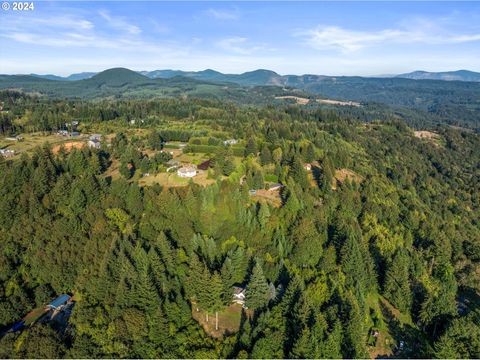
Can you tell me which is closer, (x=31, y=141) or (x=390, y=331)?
(x=390, y=331)

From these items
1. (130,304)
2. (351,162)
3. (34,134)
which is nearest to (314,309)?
(130,304)

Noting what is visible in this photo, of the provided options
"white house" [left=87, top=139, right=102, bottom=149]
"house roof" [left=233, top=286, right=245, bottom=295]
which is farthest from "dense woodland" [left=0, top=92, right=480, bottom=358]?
"white house" [left=87, top=139, right=102, bottom=149]

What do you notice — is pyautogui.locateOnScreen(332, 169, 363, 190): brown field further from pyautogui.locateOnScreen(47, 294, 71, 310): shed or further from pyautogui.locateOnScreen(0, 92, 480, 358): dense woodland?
pyautogui.locateOnScreen(47, 294, 71, 310): shed

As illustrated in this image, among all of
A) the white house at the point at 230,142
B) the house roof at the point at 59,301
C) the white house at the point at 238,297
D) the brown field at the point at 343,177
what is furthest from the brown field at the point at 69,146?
the brown field at the point at 343,177

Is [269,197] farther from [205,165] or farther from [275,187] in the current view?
[205,165]

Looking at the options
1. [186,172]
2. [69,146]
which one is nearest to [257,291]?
[186,172]

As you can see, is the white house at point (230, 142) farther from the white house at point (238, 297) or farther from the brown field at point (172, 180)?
the white house at point (238, 297)

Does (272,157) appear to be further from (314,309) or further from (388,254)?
(314,309)
